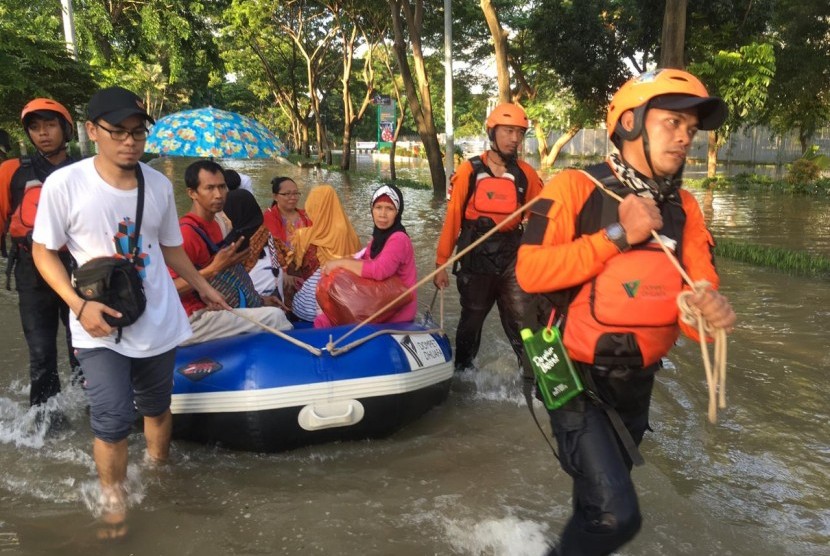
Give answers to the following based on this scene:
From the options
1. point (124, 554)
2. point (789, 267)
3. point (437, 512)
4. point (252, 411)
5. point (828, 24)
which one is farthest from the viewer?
point (828, 24)

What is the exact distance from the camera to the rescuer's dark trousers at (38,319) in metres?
4.44

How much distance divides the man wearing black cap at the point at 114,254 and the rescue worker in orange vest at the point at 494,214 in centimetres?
222

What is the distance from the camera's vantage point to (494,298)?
525 cm

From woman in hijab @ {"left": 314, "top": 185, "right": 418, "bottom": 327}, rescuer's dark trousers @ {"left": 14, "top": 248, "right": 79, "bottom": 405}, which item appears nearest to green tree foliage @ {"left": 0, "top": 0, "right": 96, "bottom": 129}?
rescuer's dark trousers @ {"left": 14, "top": 248, "right": 79, "bottom": 405}

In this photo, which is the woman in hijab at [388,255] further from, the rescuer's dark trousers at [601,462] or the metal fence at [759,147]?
the metal fence at [759,147]

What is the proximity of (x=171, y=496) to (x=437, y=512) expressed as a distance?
57.4 inches

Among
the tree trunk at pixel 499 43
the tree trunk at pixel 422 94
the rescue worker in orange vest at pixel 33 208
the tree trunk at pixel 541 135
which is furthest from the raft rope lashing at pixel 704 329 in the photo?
the tree trunk at pixel 541 135

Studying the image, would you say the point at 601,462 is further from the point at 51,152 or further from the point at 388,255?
the point at 51,152

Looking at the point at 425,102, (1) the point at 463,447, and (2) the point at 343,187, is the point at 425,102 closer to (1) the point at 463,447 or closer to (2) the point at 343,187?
(2) the point at 343,187

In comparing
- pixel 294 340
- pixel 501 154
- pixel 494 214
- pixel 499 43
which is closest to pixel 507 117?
pixel 501 154

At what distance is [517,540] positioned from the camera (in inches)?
132

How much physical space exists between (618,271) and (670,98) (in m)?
0.61

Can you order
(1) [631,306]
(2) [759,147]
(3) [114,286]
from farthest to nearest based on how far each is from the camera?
(2) [759,147]
(3) [114,286]
(1) [631,306]

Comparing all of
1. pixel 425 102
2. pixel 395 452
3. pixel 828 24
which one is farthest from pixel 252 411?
pixel 828 24
